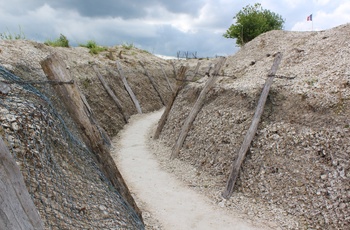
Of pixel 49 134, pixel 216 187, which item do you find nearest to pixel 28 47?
pixel 49 134

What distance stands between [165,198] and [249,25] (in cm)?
2472

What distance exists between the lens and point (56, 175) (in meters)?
5.49

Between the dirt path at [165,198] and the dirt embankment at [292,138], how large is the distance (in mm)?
647

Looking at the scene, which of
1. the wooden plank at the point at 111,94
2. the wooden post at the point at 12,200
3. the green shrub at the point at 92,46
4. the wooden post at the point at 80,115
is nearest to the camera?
the wooden post at the point at 12,200

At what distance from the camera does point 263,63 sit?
40.7ft

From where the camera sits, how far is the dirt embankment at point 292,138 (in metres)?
6.37

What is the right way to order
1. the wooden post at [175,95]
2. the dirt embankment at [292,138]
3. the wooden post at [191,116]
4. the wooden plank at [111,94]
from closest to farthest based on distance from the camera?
the dirt embankment at [292,138]
the wooden post at [191,116]
the wooden post at [175,95]
the wooden plank at [111,94]

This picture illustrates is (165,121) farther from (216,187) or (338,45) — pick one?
(338,45)

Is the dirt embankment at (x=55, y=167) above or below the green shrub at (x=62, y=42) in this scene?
below

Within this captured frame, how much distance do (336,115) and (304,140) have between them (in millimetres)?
1001

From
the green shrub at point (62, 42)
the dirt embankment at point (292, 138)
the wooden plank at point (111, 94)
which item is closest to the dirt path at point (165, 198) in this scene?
the dirt embankment at point (292, 138)

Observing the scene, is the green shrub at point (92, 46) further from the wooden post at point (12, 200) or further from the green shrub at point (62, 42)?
the wooden post at point (12, 200)

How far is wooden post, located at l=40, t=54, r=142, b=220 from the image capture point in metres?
4.67

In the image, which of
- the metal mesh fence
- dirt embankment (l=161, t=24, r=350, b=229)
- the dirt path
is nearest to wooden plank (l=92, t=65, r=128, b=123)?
the dirt path
